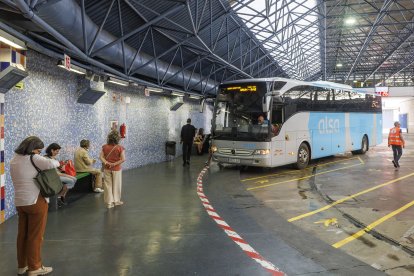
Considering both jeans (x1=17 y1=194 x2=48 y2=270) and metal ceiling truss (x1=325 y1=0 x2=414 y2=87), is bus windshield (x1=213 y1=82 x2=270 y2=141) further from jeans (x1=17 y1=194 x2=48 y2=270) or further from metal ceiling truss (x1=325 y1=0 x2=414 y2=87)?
metal ceiling truss (x1=325 y1=0 x2=414 y2=87)

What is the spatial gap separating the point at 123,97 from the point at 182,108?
6652 millimetres

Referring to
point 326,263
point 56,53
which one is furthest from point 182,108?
point 326,263

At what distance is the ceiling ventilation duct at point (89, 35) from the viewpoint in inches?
240

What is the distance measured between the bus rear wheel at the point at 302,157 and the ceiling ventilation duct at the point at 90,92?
7.89 m

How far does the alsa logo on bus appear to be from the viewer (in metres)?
15.7

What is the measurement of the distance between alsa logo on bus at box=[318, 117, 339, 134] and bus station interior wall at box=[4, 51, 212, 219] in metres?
7.14

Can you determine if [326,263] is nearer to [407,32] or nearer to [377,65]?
[407,32]

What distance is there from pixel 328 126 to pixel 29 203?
557 inches

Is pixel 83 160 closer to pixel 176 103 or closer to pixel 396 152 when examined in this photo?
pixel 176 103

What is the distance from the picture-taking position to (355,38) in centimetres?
3150

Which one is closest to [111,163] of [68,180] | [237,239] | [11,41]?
[68,180]

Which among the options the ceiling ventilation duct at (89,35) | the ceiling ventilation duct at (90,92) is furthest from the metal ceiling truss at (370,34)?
the ceiling ventilation duct at (90,92)

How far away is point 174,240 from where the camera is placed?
5.76 metres

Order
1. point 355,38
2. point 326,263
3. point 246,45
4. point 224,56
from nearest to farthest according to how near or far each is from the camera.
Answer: point 326,263
point 224,56
point 246,45
point 355,38
